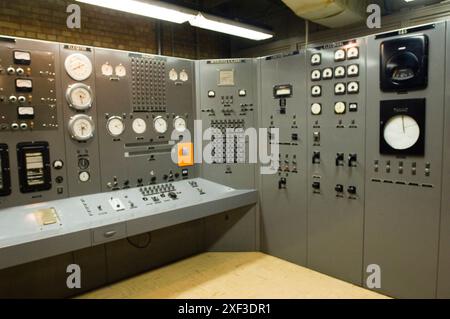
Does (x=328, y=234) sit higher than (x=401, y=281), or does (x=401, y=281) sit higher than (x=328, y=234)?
(x=328, y=234)

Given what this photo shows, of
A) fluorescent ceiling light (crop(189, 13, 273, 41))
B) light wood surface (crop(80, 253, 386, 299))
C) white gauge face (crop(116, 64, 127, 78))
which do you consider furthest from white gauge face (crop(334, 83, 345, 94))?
white gauge face (crop(116, 64, 127, 78))

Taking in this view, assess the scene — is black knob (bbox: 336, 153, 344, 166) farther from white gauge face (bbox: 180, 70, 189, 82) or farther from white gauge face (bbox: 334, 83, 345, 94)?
white gauge face (bbox: 180, 70, 189, 82)

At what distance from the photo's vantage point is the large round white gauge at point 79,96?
Result: 2732mm

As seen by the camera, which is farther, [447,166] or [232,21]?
[232,21]

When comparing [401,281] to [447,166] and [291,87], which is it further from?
[291,87]

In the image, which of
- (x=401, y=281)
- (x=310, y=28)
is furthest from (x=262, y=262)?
(x=310, y=28)

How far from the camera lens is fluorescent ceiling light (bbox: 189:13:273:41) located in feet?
11.0

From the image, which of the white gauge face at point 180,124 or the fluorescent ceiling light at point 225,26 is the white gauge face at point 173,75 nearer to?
the white gauge face at point 180,124

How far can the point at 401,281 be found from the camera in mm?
2707

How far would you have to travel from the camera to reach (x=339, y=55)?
2.93 meters

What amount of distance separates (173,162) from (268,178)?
3.47 feet

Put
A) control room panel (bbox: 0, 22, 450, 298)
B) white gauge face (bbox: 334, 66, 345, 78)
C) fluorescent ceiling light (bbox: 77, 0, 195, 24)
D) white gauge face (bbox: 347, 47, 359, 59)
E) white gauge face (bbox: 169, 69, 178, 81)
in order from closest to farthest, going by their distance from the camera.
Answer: control room panel (bbox: 0, 22, 450, 298) → fluorescent ceiling light (bbox: 77, 0, 195, 24) → white gauge face (bbox: 347, 47, 359, 59) → white gauge face (bbox: 334, 66, 345, 78) → white gauge face (bbox: 169, 69, 178, 81)

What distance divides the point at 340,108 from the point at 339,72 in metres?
0.32

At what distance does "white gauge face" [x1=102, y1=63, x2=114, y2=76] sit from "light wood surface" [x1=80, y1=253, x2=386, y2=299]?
77.6 inches
